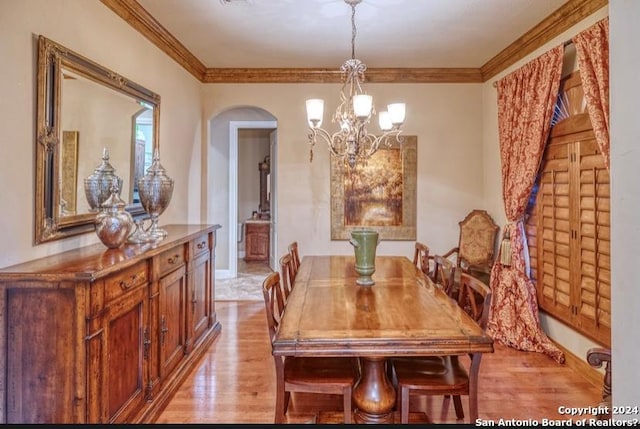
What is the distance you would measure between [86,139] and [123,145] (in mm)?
466

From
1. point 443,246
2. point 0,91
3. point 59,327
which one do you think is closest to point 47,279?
point 59,327

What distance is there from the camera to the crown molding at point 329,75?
14.5 ft

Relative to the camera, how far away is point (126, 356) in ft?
6.64

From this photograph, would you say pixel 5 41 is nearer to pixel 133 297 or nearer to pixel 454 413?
pixel 133 297

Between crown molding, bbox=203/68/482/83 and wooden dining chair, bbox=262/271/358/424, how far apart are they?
121 inches

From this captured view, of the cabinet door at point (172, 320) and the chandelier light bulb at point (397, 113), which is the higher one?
the chandelier light bulb at point (397, 113)

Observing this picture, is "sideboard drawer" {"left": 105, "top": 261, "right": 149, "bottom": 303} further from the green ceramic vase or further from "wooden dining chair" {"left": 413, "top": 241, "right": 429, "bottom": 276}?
"wooden dining chair" {"left": 413, "top": 241, "right": 429, "bottom": 276}

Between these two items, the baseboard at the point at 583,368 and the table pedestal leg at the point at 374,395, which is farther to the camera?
the baseboard at the point at 583,368

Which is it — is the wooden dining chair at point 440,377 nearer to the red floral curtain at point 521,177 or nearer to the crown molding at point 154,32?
the red floral curtain at point 521,177

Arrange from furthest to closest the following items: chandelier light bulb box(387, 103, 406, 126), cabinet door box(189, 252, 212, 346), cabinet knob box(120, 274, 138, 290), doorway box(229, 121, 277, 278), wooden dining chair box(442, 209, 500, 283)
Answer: doorway box(229, 121, 277, 278), wooden dining chair box(442, 209, 500, 283), cabinet door box(189, 252, 212, 346), chandelier light bulb box(387, 103, 406, 126), cabinet knob box(120, 274, 138, 290)

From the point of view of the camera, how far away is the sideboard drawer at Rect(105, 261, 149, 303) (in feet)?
5.92

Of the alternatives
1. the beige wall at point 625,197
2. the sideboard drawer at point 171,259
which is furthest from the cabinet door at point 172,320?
the beige wall at point 625,197

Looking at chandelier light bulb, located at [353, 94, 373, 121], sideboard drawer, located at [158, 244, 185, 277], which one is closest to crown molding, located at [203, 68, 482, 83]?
chandelier light bulb, located at [353, 94, 373, 121]

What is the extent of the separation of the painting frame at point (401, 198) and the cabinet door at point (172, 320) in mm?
2167
